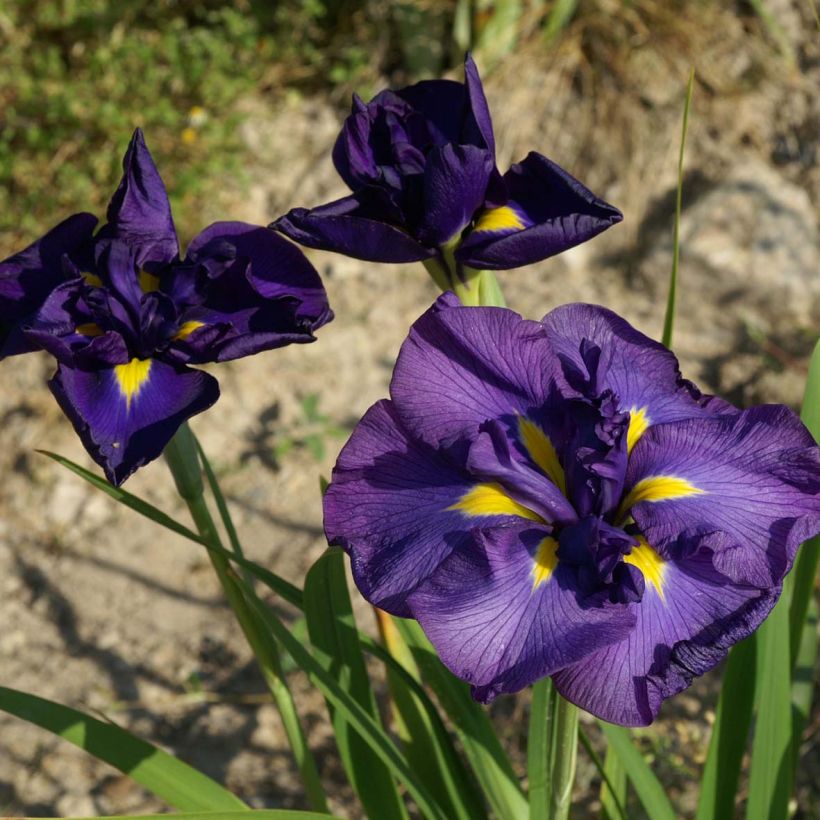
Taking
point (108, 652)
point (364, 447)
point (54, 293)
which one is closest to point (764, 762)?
point (364, 447)

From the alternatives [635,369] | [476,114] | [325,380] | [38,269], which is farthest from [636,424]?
[325,380]

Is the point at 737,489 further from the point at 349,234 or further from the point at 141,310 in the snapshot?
the point at 141,310

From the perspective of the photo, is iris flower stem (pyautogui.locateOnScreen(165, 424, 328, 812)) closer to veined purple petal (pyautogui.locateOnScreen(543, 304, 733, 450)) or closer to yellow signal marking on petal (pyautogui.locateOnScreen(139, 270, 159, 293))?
yellow signal marking on petal (pyautogui.locateOnScreen(139, 270, 159, 293))

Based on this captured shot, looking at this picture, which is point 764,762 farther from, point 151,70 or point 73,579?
point 151,70

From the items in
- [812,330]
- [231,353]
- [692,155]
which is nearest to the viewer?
[231,353]

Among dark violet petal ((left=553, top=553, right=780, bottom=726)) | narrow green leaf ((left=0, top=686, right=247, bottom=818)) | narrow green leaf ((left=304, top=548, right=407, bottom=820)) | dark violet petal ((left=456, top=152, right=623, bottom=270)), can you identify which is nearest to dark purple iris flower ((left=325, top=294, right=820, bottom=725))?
dark violet petal ((left=553, top=553, right=780, bottom=726))

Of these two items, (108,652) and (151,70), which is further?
(151,70)

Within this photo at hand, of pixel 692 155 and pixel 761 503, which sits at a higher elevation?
pixel 692 155

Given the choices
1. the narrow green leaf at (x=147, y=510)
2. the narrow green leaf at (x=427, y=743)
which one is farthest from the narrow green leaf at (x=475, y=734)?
the narrow green leaf at (x=147, y=510)
